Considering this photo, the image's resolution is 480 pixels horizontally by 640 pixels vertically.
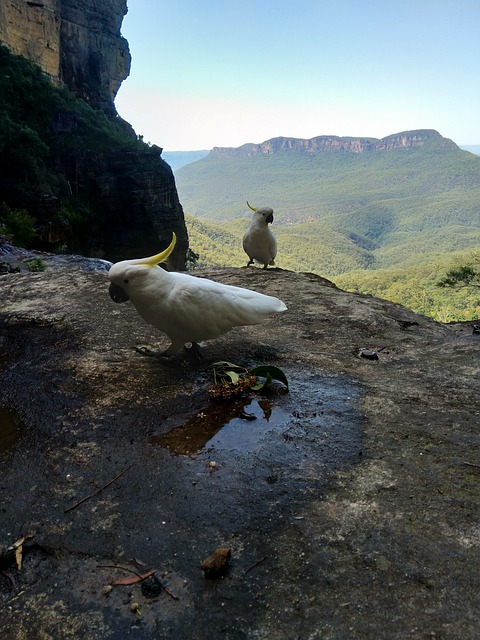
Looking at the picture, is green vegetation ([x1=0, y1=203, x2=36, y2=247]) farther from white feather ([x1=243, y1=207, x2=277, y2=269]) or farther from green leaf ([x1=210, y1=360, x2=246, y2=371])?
green leaf ([x1=210, y1=360, x2=246, y2=371])

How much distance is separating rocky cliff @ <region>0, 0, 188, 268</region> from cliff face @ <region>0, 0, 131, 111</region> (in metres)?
0.09

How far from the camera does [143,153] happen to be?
1151 inches

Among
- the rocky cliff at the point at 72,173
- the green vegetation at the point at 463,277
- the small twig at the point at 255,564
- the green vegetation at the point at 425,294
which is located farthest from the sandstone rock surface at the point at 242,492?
the rocky cliff at the point at 72,173

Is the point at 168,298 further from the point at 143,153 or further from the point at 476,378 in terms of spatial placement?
the point at 143,153

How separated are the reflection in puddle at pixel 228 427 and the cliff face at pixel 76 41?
35.6 meters

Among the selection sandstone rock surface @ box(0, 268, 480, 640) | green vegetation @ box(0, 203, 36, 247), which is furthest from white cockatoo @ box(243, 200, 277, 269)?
green vegetation @ box(0, 203, 36, 247)

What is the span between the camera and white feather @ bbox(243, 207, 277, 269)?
24.5 feet

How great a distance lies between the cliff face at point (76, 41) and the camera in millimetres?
32062

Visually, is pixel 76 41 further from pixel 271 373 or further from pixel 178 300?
pixel 271 373

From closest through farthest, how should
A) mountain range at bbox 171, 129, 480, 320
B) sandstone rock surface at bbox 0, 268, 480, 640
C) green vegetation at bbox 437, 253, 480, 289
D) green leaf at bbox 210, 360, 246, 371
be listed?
sandstone rock surface at bbox 0, 268, 480, 640 → green leaf at bbox 210, 360, 246, 371 → green vegetation at bbox 437, 253, 480, 289 → mountain range at bbox 171, 129, 480, 320

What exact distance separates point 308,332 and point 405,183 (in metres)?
168

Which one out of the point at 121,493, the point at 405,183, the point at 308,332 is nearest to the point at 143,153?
the point at 308,332

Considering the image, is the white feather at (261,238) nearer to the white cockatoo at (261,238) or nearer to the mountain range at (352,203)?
the white cockatoo at (261,238)

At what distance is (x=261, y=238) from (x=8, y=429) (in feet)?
17.5
